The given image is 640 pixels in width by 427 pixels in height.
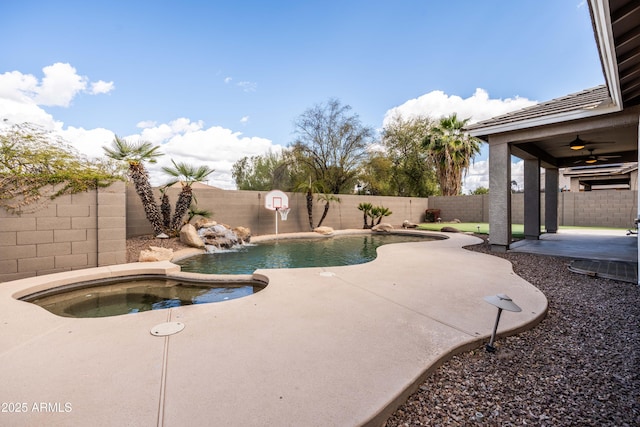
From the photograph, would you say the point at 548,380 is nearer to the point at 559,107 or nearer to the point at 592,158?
the point at 559,107

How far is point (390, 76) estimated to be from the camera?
13.9m

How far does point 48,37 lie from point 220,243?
5972 millimetres

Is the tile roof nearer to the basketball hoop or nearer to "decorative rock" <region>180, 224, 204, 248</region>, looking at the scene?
the basketball hoop

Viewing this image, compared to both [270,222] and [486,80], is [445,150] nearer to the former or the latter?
[486,80]

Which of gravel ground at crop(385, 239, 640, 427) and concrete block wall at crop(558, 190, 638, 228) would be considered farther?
concrete block wall at crop(558, 190, 638, 228)

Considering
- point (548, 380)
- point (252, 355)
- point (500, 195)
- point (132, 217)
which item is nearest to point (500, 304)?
point (548, 380)

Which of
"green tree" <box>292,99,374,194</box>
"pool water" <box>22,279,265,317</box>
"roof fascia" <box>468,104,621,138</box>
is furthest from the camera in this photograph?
"green tree" <box>292,99,374,194</box>

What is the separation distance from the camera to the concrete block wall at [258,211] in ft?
26.6

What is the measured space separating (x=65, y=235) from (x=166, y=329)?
3.71 metres

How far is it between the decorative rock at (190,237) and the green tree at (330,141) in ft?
36.3

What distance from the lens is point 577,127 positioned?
18.2 ft

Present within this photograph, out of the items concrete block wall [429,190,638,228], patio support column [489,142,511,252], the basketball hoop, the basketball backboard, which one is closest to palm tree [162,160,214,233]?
the basketball backboard

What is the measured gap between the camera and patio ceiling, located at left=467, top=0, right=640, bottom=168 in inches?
99.0

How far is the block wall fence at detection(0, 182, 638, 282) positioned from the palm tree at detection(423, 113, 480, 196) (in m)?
2.53
